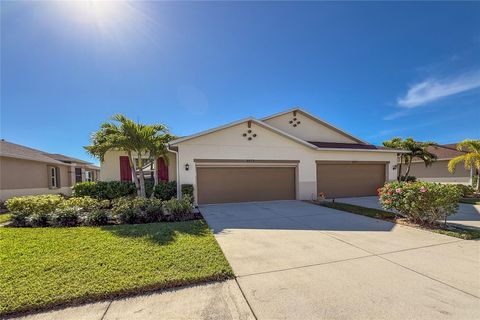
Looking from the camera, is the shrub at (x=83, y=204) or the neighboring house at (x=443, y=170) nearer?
the shrub at (x=83, y=204)

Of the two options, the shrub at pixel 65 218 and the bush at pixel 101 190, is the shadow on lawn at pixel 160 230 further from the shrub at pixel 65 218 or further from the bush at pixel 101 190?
the bush at pixel 101 190

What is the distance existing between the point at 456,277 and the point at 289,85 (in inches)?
436

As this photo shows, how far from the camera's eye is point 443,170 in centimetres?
2197

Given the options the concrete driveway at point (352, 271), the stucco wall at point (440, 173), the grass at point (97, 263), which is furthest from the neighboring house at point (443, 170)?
the grass at point (97, 263)

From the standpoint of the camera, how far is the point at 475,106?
46.9 feet

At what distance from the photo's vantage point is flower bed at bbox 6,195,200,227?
7129 millimetres

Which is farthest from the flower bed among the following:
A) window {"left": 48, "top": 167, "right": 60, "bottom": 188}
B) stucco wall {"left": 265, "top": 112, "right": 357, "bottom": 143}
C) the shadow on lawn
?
window {"left": 48, "top": 167, "right": 60, "bottom": 188}

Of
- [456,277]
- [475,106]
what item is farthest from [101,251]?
[475,106]

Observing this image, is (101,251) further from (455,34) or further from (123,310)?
(455,34)

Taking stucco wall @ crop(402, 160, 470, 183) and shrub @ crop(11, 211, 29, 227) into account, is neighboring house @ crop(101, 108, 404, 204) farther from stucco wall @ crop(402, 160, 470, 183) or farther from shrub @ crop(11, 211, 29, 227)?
stucco wall @ crop(402, 160, 470, 183)

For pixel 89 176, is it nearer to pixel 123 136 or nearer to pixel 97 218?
pixel 123 136

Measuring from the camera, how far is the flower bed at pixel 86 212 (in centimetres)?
713

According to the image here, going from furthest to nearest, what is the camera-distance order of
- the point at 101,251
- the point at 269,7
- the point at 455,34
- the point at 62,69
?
the point at 455,34 → the point at 62,69 → the point at 269,7 → the point at 101,251

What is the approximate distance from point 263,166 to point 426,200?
23.9 feet
